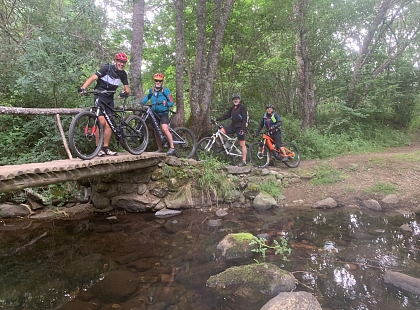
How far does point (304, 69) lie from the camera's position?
12820 millimetres

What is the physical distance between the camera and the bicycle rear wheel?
9.66 m

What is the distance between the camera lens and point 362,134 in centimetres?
1299

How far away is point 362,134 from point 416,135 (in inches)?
166

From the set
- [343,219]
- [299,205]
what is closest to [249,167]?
[299,205]

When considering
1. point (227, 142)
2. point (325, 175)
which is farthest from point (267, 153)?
point (325, 175)

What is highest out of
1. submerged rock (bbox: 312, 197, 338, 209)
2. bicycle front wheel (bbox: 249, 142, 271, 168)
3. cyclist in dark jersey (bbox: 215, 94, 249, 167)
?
cyclist in dark jersey (bbox: 215, 94, 249, 167)

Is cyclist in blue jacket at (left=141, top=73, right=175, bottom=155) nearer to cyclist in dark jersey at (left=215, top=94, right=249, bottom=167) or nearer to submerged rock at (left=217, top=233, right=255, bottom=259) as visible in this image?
cyclist in dark jersey at (left=215, top=94, right=249, bottom=167)

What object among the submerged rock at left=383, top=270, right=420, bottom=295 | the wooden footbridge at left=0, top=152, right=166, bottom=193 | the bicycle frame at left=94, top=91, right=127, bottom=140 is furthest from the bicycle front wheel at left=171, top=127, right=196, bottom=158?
the submerged rock at left=383, top=270, right=420, bottom=295

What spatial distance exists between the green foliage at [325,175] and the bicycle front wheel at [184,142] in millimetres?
4015

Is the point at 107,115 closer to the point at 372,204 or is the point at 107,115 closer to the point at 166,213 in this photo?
the point at 166,213

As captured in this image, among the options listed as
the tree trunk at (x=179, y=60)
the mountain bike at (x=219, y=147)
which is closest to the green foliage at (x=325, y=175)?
Result: the mountain bike at (x=219, y=147)

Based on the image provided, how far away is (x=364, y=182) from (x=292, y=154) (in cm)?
239

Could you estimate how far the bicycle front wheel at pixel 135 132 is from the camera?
677cm

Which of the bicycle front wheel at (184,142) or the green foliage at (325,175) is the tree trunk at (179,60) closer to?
the bicycle front wheel at (184,142)
